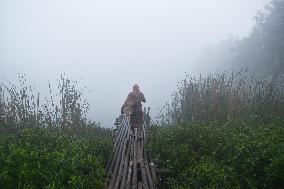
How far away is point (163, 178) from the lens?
21.8 ft

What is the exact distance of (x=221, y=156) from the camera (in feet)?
22.8

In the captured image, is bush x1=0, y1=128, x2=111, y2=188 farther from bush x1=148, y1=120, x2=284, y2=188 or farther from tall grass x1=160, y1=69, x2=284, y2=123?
tall grass x1=160, y1=69, x2=284, y2=123

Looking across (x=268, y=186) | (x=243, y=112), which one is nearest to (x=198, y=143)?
(x=268, y=186)

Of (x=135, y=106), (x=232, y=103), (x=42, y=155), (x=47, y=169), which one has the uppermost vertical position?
A: (x=135, y=106)

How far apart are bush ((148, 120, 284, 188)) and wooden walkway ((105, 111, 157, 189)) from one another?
0.97 feet

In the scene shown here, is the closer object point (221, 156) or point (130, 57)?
point (221, 156)

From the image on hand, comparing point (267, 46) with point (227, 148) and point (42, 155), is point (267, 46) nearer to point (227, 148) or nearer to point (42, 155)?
point (227, 148)

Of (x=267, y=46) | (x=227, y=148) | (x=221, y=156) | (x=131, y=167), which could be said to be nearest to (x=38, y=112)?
(x=131, y=167)

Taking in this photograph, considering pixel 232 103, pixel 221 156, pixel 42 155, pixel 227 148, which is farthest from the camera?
pixel 232 103

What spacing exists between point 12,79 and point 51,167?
1860 inches

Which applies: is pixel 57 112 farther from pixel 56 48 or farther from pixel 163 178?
pixel 56 48

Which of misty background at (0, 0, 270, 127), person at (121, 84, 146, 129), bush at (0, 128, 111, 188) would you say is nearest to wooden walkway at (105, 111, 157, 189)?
bush at (0, 128, 111, 188)

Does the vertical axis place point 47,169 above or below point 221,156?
below

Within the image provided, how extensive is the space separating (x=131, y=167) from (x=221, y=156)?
5.71ft
